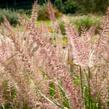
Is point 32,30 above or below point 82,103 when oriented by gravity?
above

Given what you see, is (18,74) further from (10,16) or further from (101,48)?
(10,16)

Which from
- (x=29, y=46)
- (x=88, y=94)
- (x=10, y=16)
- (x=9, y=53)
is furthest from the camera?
(x=10, y=16)

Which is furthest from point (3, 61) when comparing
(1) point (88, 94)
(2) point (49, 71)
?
(1) point (88, 94)

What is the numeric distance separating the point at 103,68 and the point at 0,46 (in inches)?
21.9

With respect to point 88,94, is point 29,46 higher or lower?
higher

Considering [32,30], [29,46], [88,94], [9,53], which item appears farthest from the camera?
[9,53]

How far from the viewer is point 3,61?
188 cm

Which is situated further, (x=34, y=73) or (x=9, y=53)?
(x=9, y=53)

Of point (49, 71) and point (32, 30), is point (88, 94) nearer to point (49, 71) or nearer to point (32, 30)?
point (49, 71)

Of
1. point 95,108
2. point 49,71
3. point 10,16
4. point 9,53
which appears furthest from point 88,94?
point 10,16

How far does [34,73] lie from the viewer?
1.86 metres

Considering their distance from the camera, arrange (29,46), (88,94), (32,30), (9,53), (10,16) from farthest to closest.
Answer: (10,16) → (9,53) → (29,46) → (88,94) → (32,30)

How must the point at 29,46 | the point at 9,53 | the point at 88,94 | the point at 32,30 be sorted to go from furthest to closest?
the point at 9,53 → the point at 29,46 → the point at 88,94 → the point at 32,30

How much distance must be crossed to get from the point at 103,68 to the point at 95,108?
180 millimetres
